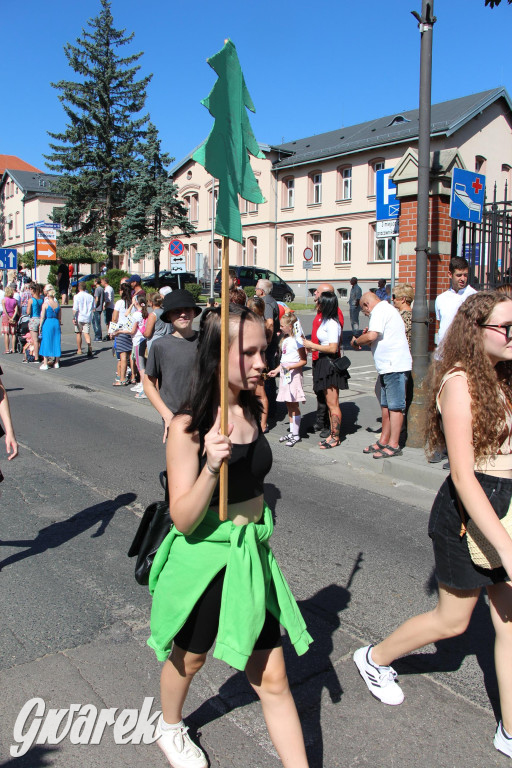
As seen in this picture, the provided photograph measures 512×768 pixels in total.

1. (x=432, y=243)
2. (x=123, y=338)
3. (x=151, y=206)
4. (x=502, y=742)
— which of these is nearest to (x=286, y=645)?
(x=502, y=742)

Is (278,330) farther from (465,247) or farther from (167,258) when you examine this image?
(167,258)

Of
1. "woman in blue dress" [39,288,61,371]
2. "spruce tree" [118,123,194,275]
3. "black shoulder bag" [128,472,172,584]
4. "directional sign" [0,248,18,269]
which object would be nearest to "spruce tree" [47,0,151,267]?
"spruce tree" [118,123,194,275]

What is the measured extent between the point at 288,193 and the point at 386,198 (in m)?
33.7

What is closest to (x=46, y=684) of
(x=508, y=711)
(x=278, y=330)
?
(x=508, y=711)

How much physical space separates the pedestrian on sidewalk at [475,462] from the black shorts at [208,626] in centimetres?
82

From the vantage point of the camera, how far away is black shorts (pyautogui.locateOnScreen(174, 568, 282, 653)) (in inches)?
87.2

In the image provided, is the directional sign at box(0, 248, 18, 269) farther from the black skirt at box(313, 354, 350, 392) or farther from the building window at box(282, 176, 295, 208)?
the building window at box(282, 176, 295, 208)

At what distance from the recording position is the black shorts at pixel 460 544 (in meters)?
2.54

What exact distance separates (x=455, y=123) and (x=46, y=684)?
34.3 metres

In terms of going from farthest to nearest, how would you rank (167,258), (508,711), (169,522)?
(167,258) < (169,522) < (508,711)

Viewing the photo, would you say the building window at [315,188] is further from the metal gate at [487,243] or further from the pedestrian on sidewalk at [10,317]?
the metal gate at [487,243]

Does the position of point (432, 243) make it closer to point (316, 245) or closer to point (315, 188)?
point (316, 245)

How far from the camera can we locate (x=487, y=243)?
10023 millimetres

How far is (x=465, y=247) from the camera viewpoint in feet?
31.6
